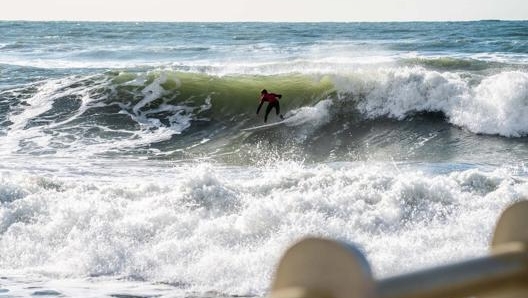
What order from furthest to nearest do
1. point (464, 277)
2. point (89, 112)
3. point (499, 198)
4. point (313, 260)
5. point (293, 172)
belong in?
point (89, 112) → point (293, 172) → point (499, 198) → point (464, 277) → point (313, 260)

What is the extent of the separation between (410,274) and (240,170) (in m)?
12.0

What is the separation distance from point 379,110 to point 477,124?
228 cm

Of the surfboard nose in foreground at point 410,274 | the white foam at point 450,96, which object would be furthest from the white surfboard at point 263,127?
the surfboard nose in foreground at point 410,274

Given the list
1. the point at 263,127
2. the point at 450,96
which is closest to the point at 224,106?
the point at 263,127

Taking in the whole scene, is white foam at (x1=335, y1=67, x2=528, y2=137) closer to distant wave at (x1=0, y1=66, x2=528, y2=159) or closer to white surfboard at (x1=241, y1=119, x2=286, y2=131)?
distant wave at (x1=0, y1=66, x2=528, y2=159)

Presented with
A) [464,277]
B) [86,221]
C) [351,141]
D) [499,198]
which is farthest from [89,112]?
[464,277]

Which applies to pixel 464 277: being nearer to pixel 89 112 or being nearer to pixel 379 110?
pixel 379 110

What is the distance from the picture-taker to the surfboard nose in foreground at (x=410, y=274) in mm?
1099

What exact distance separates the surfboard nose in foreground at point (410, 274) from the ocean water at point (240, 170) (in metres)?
0.84

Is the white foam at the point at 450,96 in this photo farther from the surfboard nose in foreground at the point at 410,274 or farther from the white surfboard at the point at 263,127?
the surfboard nose in foreground at the point at 410,274

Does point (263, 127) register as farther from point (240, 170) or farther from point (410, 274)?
point (410, 274)

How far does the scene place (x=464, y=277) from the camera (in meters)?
1.29

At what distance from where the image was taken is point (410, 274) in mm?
1219

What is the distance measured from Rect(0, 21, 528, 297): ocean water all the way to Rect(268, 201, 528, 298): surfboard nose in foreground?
2.77 feet
